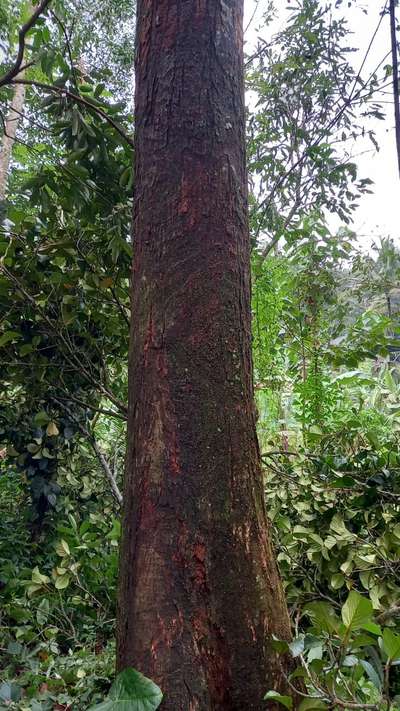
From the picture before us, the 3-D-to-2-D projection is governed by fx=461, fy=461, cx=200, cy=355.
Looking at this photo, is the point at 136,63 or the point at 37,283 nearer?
the point at 136,63

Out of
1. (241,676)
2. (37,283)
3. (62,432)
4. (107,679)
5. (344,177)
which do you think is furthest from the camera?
(344,177)

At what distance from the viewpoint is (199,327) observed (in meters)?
0.82

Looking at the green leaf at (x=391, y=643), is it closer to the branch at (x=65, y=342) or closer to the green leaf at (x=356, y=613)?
the green leaf at (x=356, y=613)

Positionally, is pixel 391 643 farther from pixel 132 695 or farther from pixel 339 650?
pixel 132 695

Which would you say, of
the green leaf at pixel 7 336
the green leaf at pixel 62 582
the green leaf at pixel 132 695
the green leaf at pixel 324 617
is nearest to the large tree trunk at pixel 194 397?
the green leaf at pixel 132 695

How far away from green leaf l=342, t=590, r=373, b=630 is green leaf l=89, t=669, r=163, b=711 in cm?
28

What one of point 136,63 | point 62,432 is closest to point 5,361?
point 62,432

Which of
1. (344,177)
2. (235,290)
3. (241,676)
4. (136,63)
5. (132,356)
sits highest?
(344,177)

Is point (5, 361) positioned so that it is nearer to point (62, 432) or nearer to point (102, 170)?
point (62, 432)

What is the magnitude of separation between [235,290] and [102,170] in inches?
39.5

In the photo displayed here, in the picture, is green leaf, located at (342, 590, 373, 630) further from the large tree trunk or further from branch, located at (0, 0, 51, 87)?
branch, located at (0, 0, 51, 87)

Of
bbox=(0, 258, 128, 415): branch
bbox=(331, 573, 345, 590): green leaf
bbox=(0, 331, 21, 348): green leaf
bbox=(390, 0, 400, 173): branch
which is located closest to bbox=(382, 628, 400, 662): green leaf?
bbox=(331, 573, 345, 590): green leaf

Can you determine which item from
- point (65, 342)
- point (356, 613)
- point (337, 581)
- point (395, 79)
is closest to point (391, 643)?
point (356, 613)

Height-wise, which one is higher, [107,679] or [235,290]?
[235,290]
